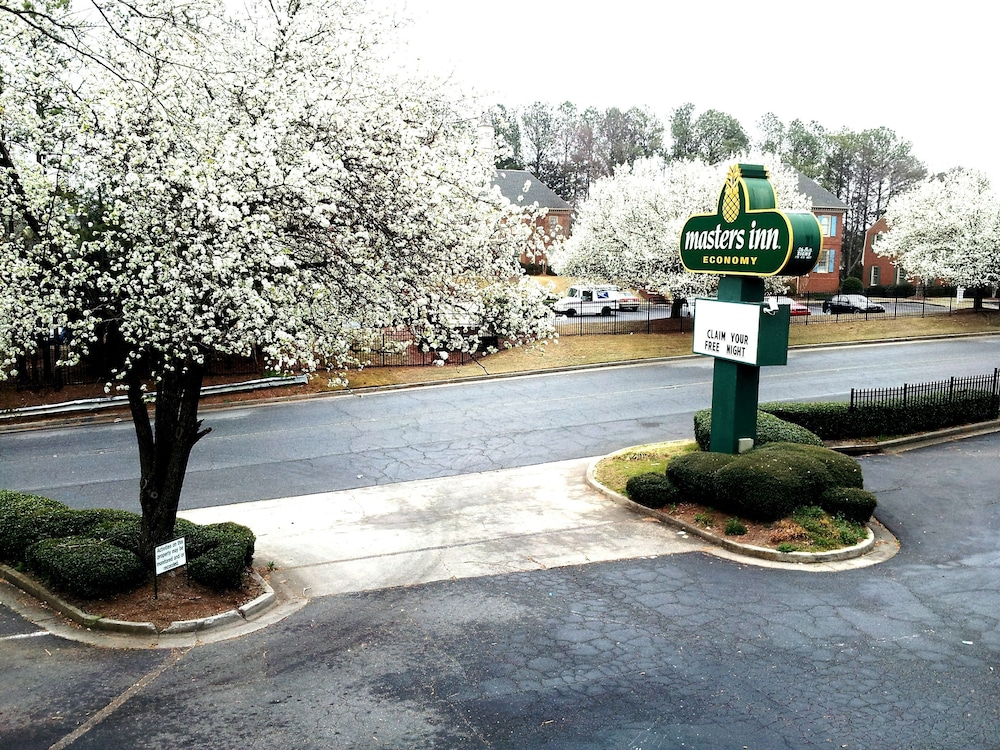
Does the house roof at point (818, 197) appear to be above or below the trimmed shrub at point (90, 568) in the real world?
above

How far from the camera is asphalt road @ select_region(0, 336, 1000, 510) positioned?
17.5m

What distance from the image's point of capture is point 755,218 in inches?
587

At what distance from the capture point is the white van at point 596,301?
5141cm

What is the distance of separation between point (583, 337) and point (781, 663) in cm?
2895

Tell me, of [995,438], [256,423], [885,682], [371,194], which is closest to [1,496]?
[371,194]

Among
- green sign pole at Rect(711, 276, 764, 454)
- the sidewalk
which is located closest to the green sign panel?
green sign pole at Rect(711, 276, 764, 454)

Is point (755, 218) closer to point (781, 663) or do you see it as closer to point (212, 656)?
point (781, 663)

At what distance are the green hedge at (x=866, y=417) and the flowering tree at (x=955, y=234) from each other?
28.2 metres

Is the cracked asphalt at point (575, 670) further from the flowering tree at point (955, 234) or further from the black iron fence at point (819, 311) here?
the flowering tree at point (955, 234)

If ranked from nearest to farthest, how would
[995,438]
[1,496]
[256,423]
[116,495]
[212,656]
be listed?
[212,656] < [1,496] < [116,495] < [995,438] < [256,423]

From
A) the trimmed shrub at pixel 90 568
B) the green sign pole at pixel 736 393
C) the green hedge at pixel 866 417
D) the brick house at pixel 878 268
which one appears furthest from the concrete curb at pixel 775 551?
the brick house at pixel 878 268

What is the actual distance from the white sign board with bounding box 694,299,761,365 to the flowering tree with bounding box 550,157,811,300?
1992 centimetres

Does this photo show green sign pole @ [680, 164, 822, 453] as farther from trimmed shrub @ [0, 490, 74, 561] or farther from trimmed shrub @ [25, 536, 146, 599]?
trimmed shrub @ [0, 490, 74, 561]

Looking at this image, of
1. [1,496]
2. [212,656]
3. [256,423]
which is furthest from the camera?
[256,423]
